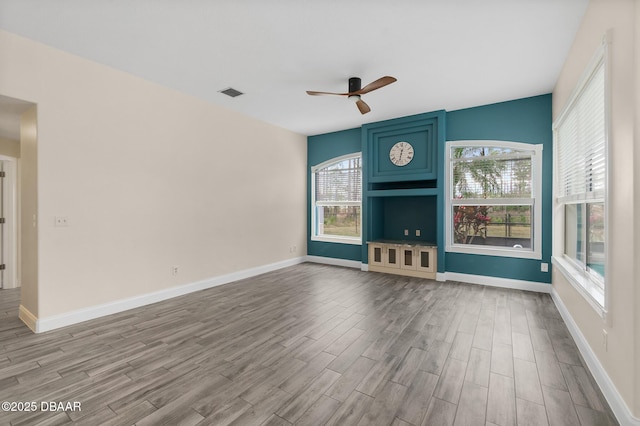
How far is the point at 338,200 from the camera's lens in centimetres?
656

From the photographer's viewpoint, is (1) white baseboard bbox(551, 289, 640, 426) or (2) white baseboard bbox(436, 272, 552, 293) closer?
(1) white baseboard bbox(551, 289, 640, 426)

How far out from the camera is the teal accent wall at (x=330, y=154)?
20.4 feet

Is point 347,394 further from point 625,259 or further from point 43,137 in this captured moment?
point 43,137

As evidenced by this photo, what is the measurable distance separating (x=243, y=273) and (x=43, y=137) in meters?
3.24

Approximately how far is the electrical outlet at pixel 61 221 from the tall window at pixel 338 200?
14.5ft

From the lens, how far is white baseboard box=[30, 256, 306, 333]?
9.91 ft

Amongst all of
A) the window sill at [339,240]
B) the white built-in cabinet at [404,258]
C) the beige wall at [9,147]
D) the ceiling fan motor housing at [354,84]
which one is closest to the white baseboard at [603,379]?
the white built-in cabinet at [404,258]

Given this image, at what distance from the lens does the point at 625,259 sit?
67.8 inches

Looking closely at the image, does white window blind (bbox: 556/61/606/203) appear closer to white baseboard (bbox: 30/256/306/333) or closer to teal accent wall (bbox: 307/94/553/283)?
teal accent wall (bbox: 307/94/553/283)

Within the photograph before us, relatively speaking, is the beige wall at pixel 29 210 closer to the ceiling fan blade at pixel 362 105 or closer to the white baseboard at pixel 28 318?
the white baseboard at pixel 28 318

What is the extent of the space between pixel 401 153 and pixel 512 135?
1739 mm

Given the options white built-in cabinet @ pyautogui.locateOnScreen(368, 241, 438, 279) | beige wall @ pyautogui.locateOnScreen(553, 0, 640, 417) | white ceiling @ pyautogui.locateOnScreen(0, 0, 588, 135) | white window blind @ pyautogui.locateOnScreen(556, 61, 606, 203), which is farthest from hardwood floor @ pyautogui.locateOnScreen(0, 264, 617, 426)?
white ceiling @ pyautogui.locateOnScreen(0, 0, 588, 135)

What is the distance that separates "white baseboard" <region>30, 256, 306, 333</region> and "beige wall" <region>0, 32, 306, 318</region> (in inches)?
2.8

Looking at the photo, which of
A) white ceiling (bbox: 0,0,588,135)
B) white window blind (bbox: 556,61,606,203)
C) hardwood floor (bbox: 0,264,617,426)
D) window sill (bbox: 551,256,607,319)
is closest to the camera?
hardwood floor (bbox: 0,264,617,426)
